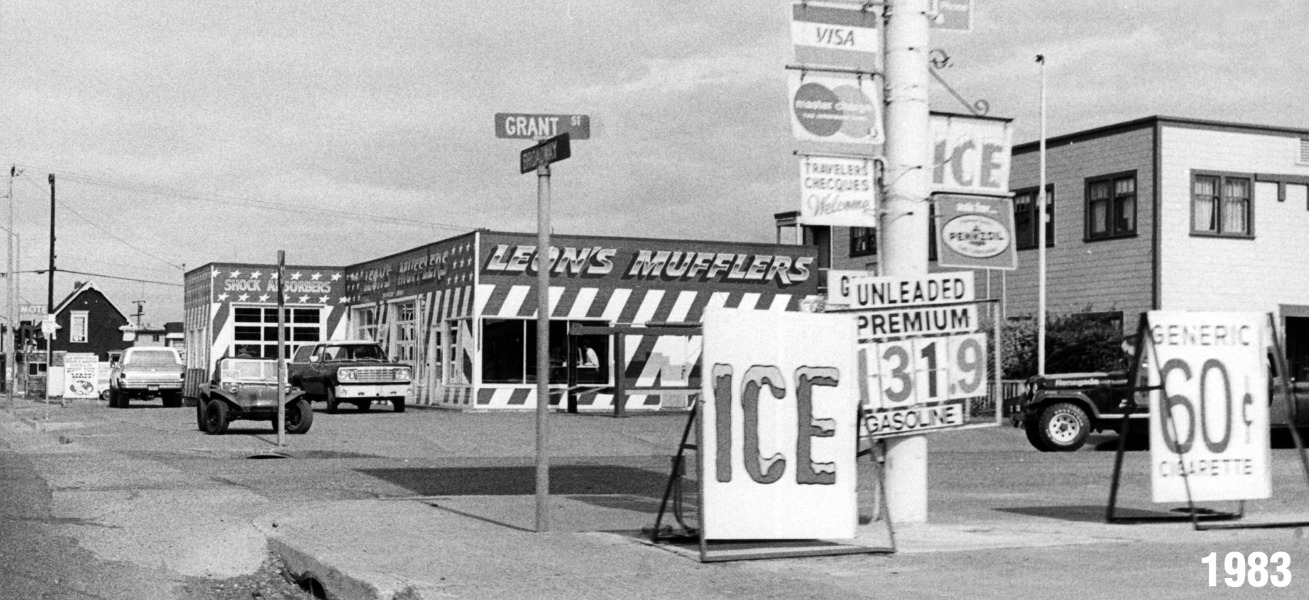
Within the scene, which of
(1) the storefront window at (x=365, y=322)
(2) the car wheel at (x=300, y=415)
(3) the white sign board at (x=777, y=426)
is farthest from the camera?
(1) the storefront window at (x=365, y=322)

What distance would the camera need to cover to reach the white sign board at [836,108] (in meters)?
11.0

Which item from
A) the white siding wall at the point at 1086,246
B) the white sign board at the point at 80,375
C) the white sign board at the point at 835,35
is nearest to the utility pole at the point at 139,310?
the white sign board at the point at 80,375

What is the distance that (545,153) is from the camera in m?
10.5

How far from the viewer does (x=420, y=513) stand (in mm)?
12141

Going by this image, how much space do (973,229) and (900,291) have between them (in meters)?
0.88

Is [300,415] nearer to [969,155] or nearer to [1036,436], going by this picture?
[1036,436]

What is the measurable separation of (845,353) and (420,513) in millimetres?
4330

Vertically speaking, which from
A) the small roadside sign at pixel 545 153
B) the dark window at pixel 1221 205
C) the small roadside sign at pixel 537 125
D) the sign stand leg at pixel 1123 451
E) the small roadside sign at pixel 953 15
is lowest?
the sign stand leg at pixel 1123 451

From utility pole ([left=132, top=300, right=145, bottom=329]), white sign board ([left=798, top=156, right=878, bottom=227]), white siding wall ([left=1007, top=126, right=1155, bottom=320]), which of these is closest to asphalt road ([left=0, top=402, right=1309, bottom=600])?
white sign board ([left=798, top=156, right=878, bottom=227])

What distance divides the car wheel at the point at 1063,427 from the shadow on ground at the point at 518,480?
6.80 metres

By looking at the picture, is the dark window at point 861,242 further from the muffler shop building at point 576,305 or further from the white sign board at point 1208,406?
the white sign board at point 1208,406

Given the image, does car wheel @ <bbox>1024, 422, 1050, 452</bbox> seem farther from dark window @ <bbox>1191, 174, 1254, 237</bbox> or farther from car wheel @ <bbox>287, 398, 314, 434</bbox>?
dark window @ <bbox>1191, 174, 1254, 237</bbox>

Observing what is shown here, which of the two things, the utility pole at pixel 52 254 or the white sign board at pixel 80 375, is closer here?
the white sign board at pixel 80 375

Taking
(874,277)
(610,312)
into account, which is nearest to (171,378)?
(610,312)
